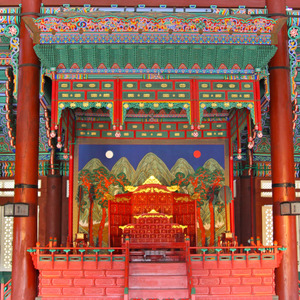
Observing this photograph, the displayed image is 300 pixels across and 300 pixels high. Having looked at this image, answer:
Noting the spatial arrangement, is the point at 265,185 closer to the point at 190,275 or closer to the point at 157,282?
the point at 190,275

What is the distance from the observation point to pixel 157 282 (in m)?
8.91

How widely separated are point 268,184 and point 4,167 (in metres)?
7.97

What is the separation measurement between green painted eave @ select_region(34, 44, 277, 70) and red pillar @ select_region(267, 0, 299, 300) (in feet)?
1.47

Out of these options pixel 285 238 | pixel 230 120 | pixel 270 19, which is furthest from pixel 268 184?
pixel 270 19

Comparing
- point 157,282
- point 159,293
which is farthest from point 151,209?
point 159,293

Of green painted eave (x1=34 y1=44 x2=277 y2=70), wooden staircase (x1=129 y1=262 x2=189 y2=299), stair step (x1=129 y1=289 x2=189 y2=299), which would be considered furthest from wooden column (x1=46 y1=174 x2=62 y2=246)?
stair step (x1=129 y1=289 x2=189 y2=299)

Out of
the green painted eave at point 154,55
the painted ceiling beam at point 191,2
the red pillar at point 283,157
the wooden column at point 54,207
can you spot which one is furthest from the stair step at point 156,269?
the painted ceiling beam at point 191,2

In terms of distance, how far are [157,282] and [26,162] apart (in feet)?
11.5

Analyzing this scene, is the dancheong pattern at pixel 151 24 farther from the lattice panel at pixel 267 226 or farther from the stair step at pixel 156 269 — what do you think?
the lattice panel at pixel 267 226

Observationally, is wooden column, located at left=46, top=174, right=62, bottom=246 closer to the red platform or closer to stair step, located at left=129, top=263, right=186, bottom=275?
the red platform

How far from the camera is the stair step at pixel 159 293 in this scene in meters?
8.65

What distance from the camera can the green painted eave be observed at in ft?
30.8

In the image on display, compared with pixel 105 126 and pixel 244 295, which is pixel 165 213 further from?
pixel 244 295

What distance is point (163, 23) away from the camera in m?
9.23
